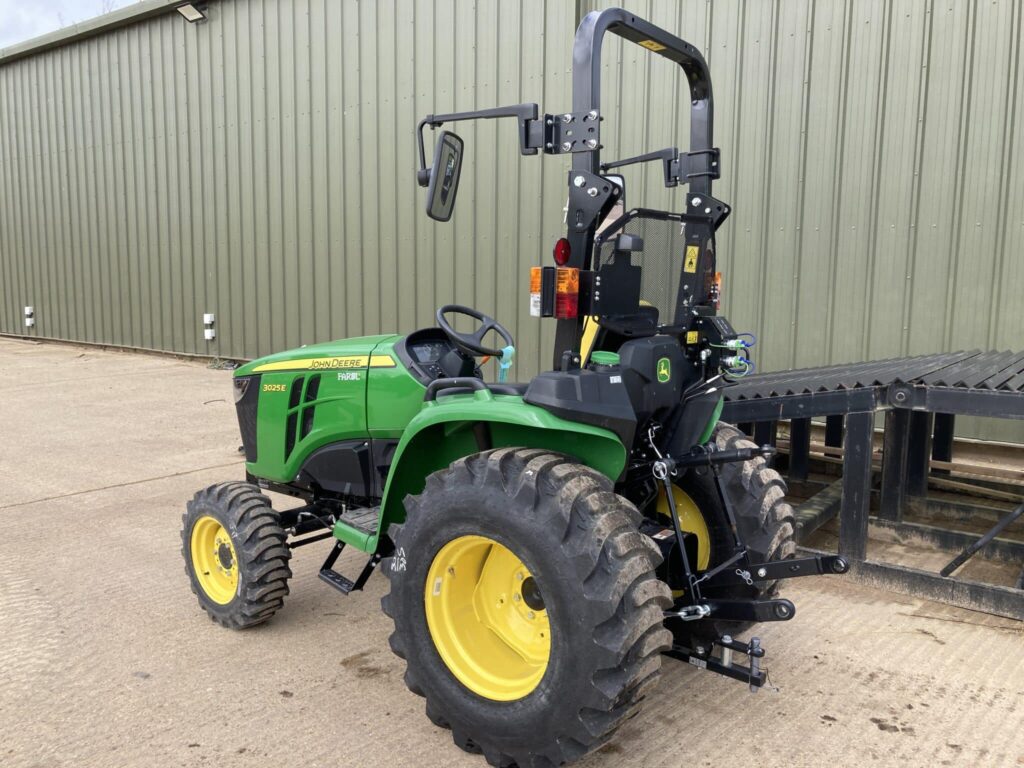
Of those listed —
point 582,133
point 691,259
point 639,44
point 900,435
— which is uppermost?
point 639,44

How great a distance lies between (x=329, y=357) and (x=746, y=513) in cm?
187

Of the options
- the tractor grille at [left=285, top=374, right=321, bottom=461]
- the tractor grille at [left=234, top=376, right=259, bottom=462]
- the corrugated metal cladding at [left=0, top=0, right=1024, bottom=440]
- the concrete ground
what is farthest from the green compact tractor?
the corrugated metal cladding at [left=0, top=0, right=1024, bottom=440]

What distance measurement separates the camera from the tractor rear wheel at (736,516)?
3098 mm

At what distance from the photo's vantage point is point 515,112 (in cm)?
271

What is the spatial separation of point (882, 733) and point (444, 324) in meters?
A: 2.13

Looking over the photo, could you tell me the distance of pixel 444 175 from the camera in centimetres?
285

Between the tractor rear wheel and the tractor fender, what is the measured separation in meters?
0.64

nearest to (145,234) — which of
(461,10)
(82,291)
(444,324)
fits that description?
(82,291)

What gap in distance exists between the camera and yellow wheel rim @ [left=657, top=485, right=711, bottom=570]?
3186 millimetres

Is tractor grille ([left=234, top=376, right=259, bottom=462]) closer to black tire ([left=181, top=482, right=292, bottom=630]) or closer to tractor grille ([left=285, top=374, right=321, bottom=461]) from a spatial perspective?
tractor grille ([left=285, top=374, right=321, bottom=461])

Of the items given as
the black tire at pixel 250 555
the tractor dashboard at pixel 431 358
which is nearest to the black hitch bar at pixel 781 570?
the tractor dashboard at pixel 431 358

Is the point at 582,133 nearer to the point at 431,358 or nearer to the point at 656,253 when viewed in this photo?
the point at 656,253

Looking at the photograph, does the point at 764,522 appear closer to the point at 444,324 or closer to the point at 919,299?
the point at 444,324

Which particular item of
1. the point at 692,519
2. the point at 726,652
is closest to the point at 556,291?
the point at 692,519
